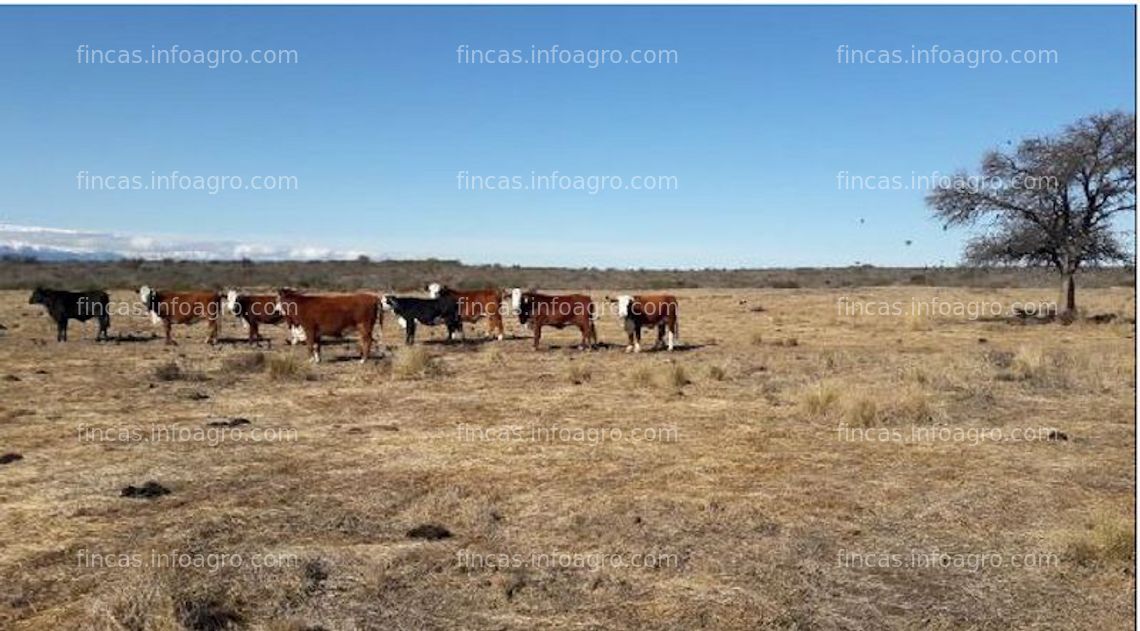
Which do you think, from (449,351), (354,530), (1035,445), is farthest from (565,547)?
(449,351)

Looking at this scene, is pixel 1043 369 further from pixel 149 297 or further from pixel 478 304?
pixel 149 297

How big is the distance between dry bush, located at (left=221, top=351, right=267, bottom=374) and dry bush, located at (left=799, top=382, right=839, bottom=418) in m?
10.7

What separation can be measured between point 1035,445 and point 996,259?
2105 cm

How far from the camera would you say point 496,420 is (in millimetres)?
12719

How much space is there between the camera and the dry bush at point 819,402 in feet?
43.0

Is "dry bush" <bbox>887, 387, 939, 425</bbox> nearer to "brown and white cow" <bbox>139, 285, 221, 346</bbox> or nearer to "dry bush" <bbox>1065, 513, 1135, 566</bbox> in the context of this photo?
"dry bush" <bbox>1065, 513, 1135, 566</bbox>

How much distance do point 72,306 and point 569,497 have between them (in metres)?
19.6

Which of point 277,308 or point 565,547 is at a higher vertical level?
point 277,308

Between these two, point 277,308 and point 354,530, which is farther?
point 277,308

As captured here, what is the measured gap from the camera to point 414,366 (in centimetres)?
1694

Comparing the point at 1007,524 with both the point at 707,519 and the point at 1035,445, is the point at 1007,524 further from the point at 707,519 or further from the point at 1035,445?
the point at 1035,445

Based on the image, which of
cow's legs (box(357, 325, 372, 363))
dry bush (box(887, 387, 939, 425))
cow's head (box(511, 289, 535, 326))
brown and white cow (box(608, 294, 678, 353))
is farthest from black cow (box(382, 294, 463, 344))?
dry bush (box(887, 387, 939, 425))

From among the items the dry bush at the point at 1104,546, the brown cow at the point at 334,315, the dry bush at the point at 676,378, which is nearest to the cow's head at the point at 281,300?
the brown cow at the point at 334,315

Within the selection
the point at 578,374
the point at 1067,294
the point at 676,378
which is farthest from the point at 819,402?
the point at 1067,294
